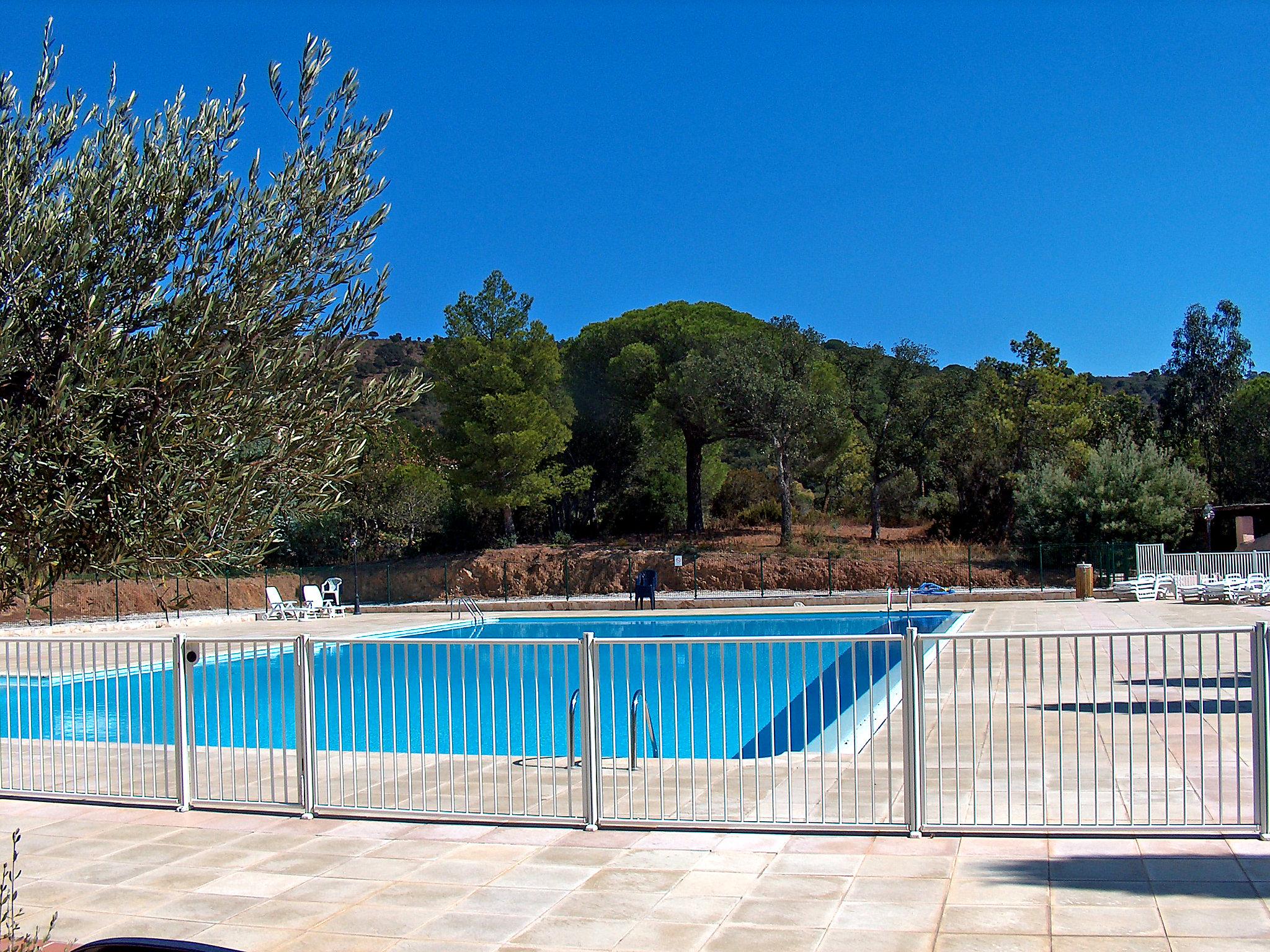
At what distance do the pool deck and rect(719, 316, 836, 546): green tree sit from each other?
3006 cm

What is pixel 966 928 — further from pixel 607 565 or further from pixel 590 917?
pixel 607 565

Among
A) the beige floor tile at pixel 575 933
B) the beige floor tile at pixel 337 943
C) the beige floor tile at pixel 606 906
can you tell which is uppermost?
the beige floor tile at pixel 575 933

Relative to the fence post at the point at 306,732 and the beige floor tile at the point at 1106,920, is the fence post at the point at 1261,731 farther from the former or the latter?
the fence post at the point at 306,732

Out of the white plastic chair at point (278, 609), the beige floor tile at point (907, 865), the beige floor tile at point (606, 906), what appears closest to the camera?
the beige floor tile at point (606, 906)

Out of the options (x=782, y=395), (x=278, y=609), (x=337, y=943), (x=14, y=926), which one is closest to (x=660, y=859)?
(x=337, y=943)

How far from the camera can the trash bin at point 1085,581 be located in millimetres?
28828

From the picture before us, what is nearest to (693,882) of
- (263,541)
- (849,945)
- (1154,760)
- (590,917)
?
(590,917)

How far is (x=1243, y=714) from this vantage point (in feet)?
34.7

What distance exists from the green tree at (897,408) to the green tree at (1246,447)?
16.5 m

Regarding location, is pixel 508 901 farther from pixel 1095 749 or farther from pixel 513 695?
pixel 513 695

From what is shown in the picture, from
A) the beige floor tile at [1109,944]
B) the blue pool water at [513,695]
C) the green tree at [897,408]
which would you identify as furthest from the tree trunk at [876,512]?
the beige floor tile at [1109,944]

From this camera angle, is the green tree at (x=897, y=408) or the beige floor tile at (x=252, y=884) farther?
the green tree at (x=897, y=408)

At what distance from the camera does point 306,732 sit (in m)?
7.64

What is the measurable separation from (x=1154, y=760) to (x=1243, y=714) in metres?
2.82
